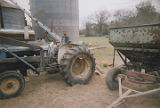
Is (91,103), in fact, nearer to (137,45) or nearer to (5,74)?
(137,45)

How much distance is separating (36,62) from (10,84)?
3.57 ft

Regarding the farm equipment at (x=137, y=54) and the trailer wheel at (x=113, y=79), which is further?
the trailer wheel at (x=113, y=79)

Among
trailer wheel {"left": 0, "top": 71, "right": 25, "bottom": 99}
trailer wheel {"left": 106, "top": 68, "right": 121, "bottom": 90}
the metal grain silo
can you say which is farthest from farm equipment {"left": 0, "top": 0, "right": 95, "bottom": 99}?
the metal grain silo

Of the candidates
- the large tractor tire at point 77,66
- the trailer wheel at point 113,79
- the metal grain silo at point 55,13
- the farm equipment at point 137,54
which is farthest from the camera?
the metal grain silo at point 55,13

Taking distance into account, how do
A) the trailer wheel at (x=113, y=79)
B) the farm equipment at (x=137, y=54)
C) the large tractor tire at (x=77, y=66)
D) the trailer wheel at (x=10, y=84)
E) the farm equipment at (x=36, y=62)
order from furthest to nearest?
the large tractor tire at (x=77, y=66) → the trailer wheel at (x=113, y=79) → the farm equipment at (x=36, y=62) → the trailer wheel at (x=10, y=84) → the farm equipment at (x=137, y=54)

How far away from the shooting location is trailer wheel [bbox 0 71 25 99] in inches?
132

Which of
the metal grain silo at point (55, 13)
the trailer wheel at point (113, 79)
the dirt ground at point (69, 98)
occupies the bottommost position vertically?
the dirt ground at point (69, 98)

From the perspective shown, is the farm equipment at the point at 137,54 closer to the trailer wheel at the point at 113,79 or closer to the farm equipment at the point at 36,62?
the trailer wheel at the point at 113,79

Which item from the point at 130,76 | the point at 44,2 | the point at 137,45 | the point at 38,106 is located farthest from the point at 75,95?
the point at 44,2

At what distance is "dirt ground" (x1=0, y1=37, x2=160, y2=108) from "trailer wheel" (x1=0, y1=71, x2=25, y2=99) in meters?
0.15

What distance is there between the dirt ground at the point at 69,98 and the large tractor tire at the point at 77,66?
9.2 inches

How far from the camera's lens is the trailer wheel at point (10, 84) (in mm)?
3348

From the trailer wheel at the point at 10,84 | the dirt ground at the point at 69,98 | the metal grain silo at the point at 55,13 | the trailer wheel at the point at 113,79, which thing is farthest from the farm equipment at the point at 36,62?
the metal grain silo at the point at 55,13

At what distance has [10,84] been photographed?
3441 millimetres
